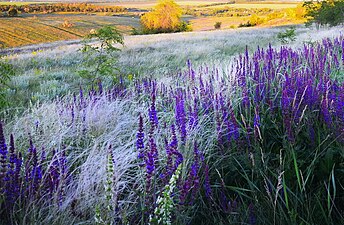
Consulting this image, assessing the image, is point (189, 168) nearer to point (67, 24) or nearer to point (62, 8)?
point (67, 24)

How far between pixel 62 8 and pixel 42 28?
81.5ft

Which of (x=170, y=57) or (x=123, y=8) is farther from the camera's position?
(x=123, y=8)

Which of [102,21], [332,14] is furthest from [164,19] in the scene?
[332,14]

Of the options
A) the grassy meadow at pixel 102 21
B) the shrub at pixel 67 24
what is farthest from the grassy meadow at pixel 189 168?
the shrub at pixel 67 24

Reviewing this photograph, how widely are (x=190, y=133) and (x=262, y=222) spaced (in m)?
0.87

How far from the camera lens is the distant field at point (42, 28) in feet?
170

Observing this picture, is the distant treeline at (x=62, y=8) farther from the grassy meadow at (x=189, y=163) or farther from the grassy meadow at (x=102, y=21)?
the grassy meadow at (x=189, y=163)

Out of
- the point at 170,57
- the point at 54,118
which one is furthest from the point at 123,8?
the point at 54,118

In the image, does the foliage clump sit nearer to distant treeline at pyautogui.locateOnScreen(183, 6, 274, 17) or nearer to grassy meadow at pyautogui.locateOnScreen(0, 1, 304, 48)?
grassy meadow at pyautogui.locateOnScreen(0, 1, 304, 48)

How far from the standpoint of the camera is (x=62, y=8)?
82375 millimetres

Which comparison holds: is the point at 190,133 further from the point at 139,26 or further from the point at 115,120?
the point at 139,26

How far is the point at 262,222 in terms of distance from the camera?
1825 mm

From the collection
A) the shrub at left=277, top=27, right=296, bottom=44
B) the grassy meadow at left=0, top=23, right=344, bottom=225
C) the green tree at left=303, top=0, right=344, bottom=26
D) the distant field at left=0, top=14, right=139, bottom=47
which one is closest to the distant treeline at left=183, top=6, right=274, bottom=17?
the distant field at left=0, top=14, right=139, bottom=47

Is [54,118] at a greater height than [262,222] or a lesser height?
greater
